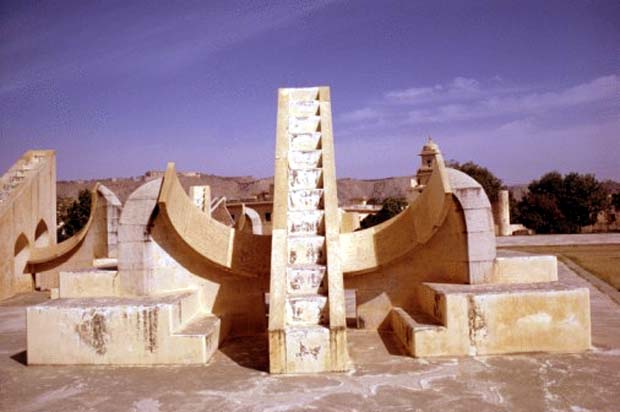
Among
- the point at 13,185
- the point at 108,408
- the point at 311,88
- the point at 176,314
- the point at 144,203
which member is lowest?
the point at 108,408

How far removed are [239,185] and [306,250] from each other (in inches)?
3450

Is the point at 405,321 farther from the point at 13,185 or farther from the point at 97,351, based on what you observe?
the point at 13,185

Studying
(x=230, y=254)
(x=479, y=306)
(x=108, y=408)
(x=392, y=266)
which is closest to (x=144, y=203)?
(x=230, y=254)

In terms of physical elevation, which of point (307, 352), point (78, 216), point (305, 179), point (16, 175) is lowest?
point (307, 352)

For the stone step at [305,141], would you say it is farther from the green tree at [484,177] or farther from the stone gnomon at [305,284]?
the green tree at [484,177]

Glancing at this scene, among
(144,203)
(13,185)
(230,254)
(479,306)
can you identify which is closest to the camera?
(479,306)

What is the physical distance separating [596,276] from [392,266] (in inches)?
292

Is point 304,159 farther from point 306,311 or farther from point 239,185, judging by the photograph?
point 239,185

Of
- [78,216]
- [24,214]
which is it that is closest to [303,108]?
[24,214]

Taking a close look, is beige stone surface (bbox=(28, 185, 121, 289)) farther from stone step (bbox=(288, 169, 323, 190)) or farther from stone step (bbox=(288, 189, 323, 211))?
stone step (bbox=(288, 189, 323, 211))

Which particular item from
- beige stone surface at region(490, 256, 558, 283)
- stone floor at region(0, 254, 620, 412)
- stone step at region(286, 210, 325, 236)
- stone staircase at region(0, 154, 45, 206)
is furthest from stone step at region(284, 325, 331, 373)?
stone staircase at region(0, 154, 45, 206)

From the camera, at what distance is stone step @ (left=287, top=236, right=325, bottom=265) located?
6.37 metres

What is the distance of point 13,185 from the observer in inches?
529

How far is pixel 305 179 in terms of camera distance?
7.41m
